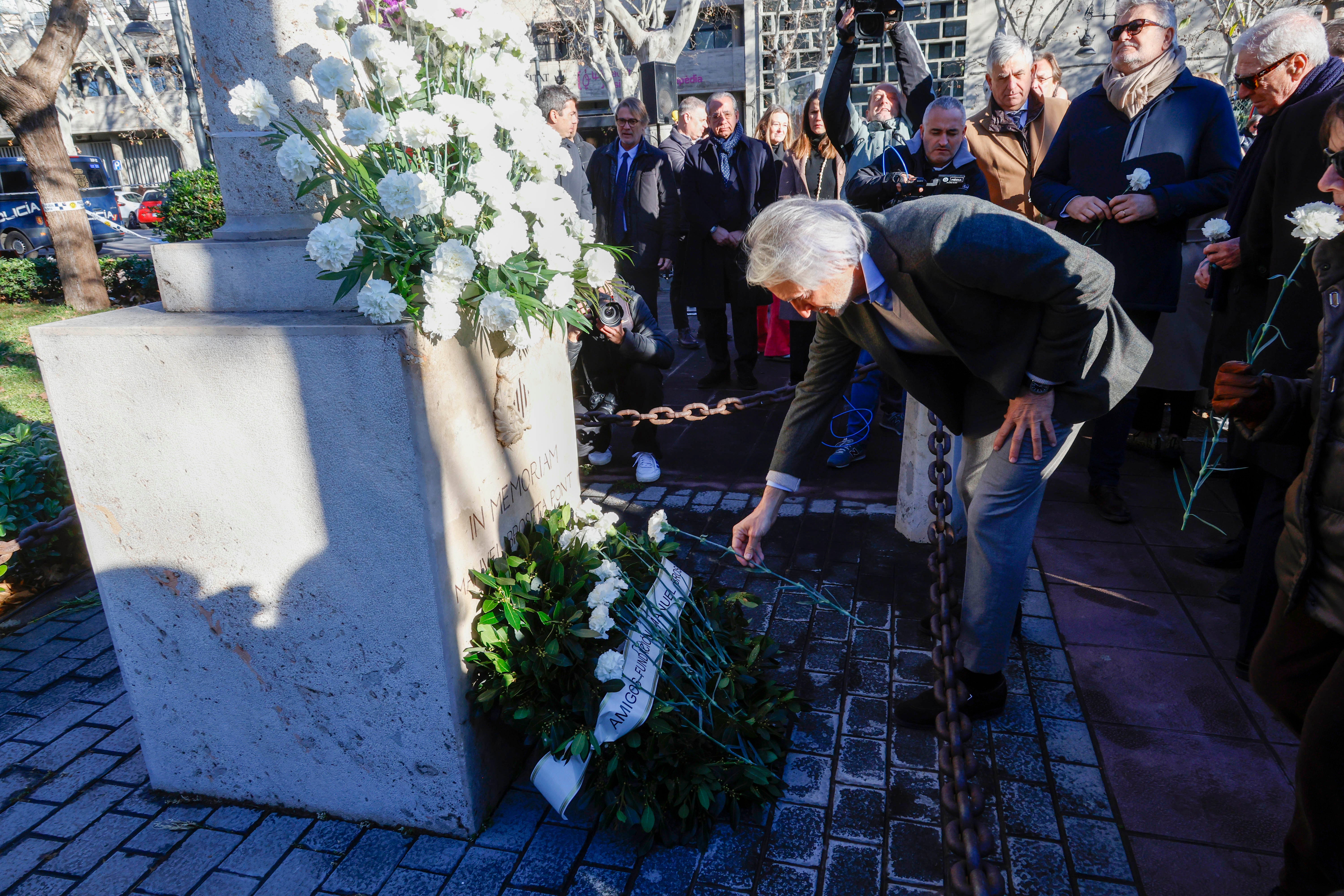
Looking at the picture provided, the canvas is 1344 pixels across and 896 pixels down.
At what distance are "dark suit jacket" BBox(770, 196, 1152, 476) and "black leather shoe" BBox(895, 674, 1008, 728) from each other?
0.88 m

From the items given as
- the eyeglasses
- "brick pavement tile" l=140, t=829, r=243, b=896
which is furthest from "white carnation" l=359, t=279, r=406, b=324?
the eyeglasses

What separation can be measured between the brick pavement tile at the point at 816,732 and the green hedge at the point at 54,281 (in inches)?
477

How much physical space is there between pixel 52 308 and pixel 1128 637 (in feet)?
43.2

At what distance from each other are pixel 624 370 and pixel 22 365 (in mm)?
6801

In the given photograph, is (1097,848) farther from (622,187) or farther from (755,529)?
(622,187)

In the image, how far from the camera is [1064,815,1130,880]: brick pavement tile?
223cm

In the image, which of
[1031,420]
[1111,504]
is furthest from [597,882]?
[1111,504]

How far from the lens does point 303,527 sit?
233cm

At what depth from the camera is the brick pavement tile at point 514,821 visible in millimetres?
2432

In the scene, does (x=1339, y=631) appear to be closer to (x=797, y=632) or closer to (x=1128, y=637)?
(x=1128, y=637)

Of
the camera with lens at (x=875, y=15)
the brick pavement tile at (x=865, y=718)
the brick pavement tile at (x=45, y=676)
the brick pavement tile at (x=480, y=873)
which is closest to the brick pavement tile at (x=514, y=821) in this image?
the brick pavement tile at (x=480, y=873)

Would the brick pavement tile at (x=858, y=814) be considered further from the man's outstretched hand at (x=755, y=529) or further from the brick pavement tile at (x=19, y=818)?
the brick pavement tile at (x=19, y=818)

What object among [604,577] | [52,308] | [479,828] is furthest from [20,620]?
[52,308]

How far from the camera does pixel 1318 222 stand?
6.87 ft
